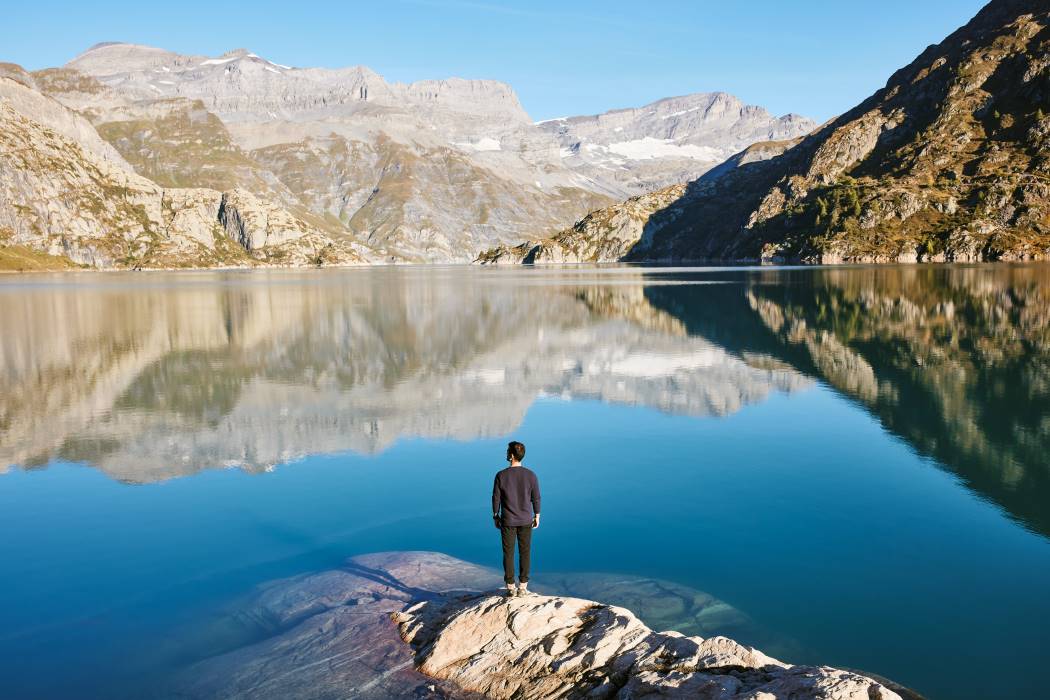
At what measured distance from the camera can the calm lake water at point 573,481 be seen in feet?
56.0

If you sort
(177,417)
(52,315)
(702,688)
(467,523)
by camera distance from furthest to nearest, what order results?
(52,315) → (177,417) → (467,523) → (702,688)

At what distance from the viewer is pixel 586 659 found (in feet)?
45.1

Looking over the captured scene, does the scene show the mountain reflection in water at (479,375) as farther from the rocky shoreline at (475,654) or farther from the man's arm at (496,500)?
the man's arm at (496,500)

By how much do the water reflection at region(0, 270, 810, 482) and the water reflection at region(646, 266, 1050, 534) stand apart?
6.32m

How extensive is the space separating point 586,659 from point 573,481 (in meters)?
15.8

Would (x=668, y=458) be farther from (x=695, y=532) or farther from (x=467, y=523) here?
Answer: (x=467, y=523)

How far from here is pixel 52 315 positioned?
102688mm

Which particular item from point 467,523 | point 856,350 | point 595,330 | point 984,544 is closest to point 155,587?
point 467,523

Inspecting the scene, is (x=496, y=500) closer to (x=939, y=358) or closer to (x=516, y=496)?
(x=516, y=496)

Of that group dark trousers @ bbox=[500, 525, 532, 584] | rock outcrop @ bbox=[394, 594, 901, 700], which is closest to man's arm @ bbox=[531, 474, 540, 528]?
dark trousers @ bbox=[500, 525, 532, 584]

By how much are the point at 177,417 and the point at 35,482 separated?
10749 mm

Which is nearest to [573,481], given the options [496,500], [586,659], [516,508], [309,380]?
[496,500]

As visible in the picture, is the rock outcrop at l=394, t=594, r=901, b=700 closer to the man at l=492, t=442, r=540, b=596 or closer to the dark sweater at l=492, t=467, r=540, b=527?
the man at l=492, t=442, r=540, b=596

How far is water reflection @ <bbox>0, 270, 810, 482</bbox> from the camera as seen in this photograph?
119 feet
